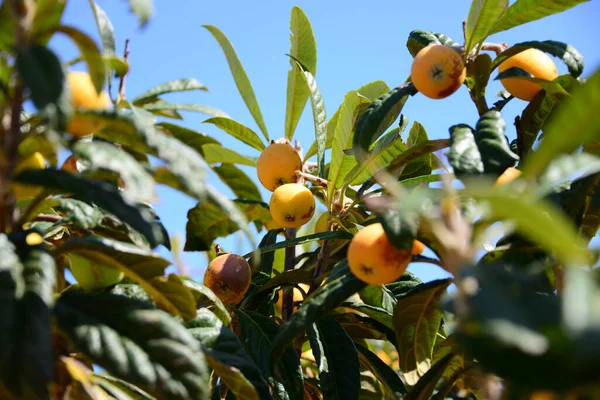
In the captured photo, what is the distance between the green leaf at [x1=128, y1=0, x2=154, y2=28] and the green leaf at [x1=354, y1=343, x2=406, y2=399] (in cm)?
111

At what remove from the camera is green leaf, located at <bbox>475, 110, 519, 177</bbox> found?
132 cm

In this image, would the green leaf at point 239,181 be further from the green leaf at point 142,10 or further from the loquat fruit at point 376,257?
the green leaf at point 142,10

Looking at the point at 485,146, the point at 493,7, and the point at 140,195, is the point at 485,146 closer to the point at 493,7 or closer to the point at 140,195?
the point at 493,7

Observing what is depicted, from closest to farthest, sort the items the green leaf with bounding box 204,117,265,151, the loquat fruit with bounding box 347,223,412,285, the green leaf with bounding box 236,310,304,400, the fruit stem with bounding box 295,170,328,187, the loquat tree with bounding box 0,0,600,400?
the loquat tree with bounding box 0,0,600,400 → the loquat fruit with bounding box 347,223,412,285 → the green leaf with bounding box 236,310,304,400 → the fruit stem with bounding box 295,170,328,187 → the green leaf with bounding box 204,117,265,151

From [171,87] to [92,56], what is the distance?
97 cm

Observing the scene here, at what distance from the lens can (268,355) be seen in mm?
1712

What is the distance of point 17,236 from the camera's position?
122 centimetres

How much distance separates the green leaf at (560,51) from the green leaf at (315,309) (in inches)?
25.9

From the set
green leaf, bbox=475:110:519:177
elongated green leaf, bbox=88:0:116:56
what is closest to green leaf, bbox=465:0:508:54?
green leaf, bbox=475:110:519:177

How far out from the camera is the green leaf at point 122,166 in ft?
3.47

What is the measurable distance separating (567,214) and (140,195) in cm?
86

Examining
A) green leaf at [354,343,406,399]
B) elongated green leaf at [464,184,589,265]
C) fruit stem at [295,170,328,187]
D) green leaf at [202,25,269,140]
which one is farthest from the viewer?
green leaf at [202,25,269,140]

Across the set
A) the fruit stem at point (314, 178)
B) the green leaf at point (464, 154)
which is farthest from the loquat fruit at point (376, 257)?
the fruit stem at point (314, 178)

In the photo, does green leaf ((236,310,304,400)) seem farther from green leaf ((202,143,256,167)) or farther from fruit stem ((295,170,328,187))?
green leaf ((202,143,256,167))
